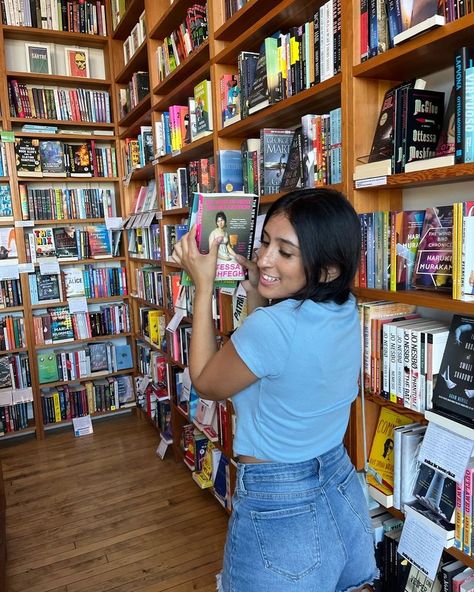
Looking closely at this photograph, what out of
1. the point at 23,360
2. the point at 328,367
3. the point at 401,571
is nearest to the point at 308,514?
the point at 328,367

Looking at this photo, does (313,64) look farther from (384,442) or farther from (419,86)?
(384,442)

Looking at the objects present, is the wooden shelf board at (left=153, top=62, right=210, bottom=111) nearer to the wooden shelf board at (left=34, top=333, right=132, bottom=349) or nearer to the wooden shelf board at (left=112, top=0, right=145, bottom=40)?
the wooden shelf board at (left=112, top=0, right=145, bottom=40)

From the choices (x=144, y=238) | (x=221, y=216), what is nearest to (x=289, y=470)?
(x=221, y=216)

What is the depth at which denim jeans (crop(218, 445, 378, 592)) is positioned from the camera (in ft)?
3.11

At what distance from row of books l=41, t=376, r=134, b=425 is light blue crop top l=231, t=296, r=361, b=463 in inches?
115

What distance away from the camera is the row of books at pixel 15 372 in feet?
11.2

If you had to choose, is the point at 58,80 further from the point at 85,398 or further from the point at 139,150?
the point at 85,398

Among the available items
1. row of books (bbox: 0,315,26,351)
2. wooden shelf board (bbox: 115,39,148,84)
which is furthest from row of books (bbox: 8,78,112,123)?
row of books (bbox: 0,315,26,351)

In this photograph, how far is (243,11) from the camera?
1747mm

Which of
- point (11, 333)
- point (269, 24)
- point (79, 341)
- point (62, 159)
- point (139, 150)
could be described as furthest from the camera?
point (79, 341)

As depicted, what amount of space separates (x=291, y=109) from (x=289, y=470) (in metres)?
1.21

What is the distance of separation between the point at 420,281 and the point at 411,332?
137 mm

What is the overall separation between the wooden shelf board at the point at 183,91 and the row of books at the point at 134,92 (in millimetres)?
391

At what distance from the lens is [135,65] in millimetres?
3203
